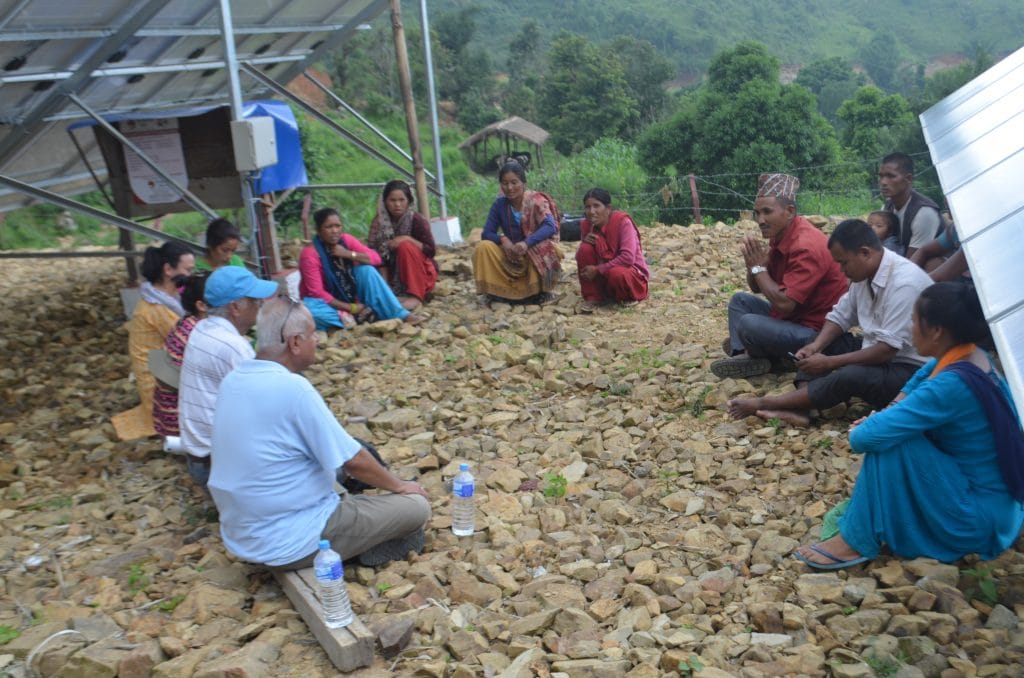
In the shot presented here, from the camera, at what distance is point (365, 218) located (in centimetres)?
1755

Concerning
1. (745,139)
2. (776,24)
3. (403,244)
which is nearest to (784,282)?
(403,244)

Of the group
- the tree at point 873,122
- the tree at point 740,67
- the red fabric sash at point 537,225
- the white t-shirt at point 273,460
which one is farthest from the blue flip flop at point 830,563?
the tree at point 873,122

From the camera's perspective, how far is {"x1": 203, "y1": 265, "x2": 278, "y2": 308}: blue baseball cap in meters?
3.86

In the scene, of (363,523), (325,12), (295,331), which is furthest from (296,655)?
(325,12)

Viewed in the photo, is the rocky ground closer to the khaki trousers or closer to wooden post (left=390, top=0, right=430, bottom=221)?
the khaki trousers

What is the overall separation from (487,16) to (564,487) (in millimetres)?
52295

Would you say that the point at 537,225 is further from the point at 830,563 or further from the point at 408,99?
the point at 830,563

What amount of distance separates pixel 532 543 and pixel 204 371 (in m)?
1.80

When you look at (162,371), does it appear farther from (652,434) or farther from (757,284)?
(757,284)

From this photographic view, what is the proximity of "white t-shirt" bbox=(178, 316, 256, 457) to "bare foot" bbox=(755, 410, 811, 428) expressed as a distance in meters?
2.73

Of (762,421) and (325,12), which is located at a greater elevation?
(325,12)

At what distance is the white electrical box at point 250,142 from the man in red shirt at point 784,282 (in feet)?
11.6

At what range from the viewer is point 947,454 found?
10.2ft

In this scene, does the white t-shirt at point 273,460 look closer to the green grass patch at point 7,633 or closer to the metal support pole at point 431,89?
the green grass patch at point 7,633
